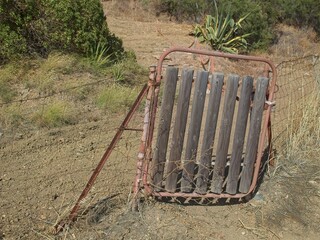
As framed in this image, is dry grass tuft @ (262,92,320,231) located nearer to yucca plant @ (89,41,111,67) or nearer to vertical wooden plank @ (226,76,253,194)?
vertical wooden plank @ (226,76,253,194)

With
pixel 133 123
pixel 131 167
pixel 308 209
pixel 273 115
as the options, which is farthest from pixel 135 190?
pixel 273 115

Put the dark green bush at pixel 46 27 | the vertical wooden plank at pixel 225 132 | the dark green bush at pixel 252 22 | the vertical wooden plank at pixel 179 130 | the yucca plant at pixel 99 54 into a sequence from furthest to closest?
the dark green bush at pixel 252 22 → the yucca plant at pixel 99 54 → the dark green bush at pixel 46 27 → the vertical wooden plank at pixel 225 132 → the vertical wooden plank at pixel 179 130

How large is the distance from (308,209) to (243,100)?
4.04ft

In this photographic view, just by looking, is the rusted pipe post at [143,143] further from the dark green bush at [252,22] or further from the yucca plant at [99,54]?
the dark green bush at [252,22]

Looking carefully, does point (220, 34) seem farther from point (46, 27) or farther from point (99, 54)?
point (46, 27)

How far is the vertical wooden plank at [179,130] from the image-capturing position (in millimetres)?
4020

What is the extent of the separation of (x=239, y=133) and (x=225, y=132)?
14 centimetres

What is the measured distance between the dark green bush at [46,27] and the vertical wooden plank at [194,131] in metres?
3.53

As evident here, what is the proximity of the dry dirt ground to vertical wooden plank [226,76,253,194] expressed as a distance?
0.88ft

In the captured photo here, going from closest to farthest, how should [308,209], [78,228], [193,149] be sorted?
[78,228] < [193,149] < [308,209]

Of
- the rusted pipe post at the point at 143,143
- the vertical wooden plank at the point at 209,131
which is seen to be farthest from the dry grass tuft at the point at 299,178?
the rusted pipe post at the point at 143,143

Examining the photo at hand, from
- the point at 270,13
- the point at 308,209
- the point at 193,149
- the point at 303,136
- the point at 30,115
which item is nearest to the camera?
the point at 193,149

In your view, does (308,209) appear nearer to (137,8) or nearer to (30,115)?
(30,115)

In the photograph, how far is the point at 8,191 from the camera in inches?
176
